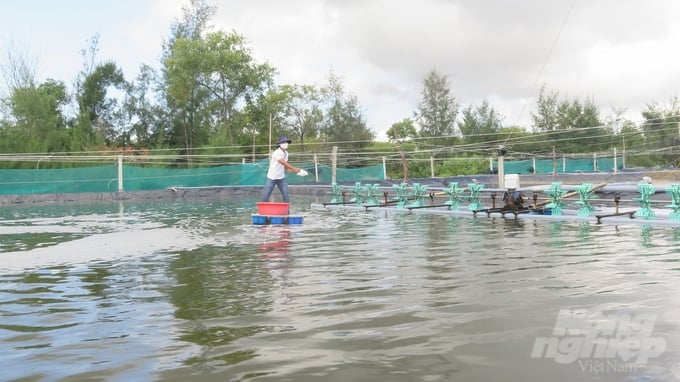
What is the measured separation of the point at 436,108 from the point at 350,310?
138 ft

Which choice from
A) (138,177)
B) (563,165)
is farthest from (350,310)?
(563,165)

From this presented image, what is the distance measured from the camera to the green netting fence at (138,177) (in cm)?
2359

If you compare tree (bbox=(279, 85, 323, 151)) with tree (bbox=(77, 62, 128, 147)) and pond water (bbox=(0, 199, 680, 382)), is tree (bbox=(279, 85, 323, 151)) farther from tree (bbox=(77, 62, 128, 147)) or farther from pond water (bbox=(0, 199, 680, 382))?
pond water (bbox=(0, 199, 680, 382))

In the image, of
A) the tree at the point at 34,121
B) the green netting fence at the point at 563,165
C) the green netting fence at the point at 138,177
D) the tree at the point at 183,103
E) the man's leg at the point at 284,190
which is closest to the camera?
the man's leg at the point at 284,190

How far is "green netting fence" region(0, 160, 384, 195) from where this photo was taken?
23.6 meters

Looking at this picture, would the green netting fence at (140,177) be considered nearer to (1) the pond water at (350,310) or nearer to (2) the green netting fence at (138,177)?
(2) the green netting fence at (138,177)

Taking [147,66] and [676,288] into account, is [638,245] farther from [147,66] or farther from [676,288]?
[147,66]

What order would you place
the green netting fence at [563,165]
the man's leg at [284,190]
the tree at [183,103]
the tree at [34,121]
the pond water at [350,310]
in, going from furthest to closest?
the tree at [183,103] < the tree at [34,121] < the green netting fence at [563,165] < the man's leg at [284,190] < the pond water at [350,310]

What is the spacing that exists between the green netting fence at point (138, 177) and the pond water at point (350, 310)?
54.9 ft

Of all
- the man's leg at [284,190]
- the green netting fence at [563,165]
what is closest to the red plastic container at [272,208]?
the man's leg at [284,190]

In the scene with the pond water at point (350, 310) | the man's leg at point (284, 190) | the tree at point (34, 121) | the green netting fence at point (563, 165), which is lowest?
the pond water at point (350, 310)

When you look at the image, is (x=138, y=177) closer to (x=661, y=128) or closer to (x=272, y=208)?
(x=272, y=208)

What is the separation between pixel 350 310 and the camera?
14.6ft

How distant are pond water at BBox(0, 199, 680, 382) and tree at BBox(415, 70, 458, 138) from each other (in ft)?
121
